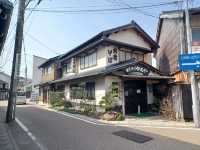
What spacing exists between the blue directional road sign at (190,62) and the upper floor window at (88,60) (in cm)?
874

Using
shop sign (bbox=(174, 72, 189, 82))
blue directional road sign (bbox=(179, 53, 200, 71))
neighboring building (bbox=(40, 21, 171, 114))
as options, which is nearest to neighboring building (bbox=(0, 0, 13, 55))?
blue directional road sign (bbox=(179, 53, 200, 71))

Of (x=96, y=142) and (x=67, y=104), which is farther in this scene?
(x=67, y=104)

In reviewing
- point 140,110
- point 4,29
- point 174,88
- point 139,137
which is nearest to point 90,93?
point 140,110

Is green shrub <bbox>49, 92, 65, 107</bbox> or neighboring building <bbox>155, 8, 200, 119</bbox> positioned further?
green shrub <bbox>49, 92, 65, 107</bbox>

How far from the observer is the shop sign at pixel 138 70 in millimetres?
15051

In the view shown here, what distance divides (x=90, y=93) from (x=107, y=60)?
10.6 ft

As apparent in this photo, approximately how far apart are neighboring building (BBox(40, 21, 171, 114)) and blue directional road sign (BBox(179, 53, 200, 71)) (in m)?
4.27

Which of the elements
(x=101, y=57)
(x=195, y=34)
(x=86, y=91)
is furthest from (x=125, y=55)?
(x=195, y=34)

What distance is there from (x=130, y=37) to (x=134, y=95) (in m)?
6.13

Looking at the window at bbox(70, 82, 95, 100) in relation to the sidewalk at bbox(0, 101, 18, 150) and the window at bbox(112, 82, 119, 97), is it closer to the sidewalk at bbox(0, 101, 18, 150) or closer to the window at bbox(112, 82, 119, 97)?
the window at bbox(112, 82, 119, 97)

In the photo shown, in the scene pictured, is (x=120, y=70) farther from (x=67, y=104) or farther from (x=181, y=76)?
(x=67, y=104)

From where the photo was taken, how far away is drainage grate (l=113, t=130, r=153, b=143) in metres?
7.70

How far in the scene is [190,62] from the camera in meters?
10.3

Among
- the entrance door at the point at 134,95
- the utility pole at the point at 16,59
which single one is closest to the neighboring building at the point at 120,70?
the entrance door at the point at 134,95
